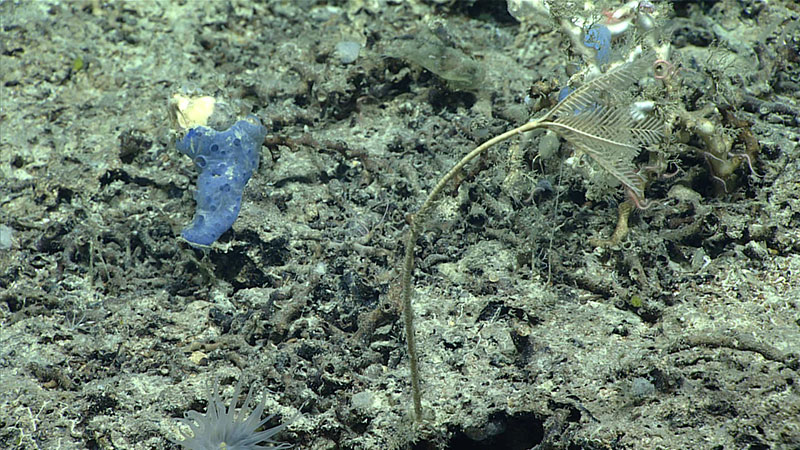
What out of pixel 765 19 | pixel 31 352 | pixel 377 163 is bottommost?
pixel 31 352

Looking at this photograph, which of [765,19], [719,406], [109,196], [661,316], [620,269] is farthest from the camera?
[765,19]

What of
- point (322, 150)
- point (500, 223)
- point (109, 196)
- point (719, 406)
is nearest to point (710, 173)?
point (500, 223)

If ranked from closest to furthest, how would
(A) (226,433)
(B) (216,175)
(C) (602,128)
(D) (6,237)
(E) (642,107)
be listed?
(C) (602,128) < (A) (226,433) < (E) (642,107) < (B) (216,175) < (D) (6,237)

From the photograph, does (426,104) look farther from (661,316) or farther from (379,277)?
(661,316)

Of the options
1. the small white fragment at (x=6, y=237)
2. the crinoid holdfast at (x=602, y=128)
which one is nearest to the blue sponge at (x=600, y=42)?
the crinoid holdfast at (x=602, y=128)

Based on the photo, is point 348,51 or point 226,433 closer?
point 226,433

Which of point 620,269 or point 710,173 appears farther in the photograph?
point 710,173

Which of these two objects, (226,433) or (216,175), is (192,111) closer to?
(216,175)

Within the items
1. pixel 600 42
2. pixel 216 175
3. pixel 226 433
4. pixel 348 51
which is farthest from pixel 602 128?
pixel 348 51
